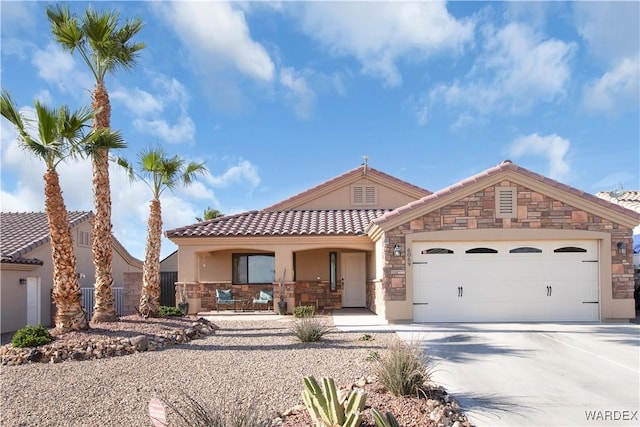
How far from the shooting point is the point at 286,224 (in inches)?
776

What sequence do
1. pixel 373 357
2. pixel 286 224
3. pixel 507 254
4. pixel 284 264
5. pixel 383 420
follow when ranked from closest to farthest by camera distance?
pixel 383 420 → pixel 373 357 → pixel 507 254 → pixel 284 264 → pixel 286 224

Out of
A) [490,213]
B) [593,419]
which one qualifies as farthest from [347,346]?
[490,213]

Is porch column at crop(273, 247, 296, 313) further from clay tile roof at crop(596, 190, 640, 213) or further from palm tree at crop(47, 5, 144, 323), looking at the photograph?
clay tile roof at crop(596, 190, 640, 213)

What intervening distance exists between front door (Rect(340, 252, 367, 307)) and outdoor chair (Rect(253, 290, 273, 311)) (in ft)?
11.0

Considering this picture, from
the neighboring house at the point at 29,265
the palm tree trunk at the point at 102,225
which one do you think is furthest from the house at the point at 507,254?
the neighboring house at the point at 29,265

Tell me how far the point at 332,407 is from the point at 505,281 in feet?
37.1

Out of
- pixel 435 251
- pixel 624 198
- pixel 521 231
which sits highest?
pixel 624 198

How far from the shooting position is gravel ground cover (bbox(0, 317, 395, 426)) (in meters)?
6.75

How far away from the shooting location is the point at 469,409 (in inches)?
259

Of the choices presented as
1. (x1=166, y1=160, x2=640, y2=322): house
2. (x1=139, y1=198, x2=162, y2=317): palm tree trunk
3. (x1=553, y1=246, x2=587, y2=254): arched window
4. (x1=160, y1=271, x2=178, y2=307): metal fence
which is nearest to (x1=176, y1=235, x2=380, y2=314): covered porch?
(x1=160, y1=271, x2=178, y2=307): metal fence

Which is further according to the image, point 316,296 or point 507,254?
point 316,296

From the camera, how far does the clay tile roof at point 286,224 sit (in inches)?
730

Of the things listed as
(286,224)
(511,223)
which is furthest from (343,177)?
(511,223)

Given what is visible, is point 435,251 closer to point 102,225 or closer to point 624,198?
point 102,225
